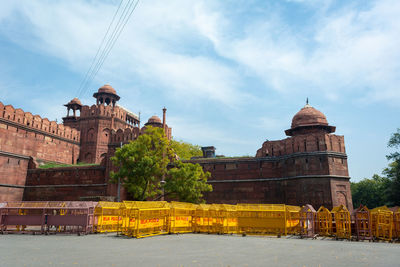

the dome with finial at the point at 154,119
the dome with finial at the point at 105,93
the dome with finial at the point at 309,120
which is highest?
the dome with finial at the point at 105,93

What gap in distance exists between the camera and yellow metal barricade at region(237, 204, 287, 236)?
1372 cm

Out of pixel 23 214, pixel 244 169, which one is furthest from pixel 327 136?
pixel 23 214

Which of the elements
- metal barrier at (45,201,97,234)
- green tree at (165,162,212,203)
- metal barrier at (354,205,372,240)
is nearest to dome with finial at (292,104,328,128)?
green tree at (165,162,212,203)

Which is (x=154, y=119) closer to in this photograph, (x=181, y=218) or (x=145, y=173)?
(x=145, y=173)

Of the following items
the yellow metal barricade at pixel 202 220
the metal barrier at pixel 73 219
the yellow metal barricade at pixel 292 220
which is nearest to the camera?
the metal barrier at pixel 73 219

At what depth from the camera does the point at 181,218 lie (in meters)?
14.3

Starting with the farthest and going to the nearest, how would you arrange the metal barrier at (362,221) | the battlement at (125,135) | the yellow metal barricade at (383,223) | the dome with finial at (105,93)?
the dome with finial at (105,93) < the battlement at (125,135) < the metal barrier at (362,221) < the yellow metal barricade at (383,223)

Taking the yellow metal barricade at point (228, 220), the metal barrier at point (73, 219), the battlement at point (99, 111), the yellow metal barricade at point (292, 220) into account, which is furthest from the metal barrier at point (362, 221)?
the battlement at point (99, 111)

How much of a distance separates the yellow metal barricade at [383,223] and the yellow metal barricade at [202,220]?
7.47 meters

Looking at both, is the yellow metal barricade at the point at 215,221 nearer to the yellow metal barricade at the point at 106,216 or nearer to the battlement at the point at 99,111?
the yellow metal barricade at the point at 106,216

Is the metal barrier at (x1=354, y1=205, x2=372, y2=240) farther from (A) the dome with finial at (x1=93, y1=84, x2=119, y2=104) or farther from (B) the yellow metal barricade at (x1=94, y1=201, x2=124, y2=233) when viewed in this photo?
(A) the dome with finial at (x1=93, y1=84, x2=119, y2=104)

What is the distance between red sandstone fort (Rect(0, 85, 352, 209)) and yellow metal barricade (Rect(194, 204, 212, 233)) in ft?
29.3

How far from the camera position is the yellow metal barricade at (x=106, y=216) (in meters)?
14.1

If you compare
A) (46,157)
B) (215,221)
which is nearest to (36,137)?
(46,157)
